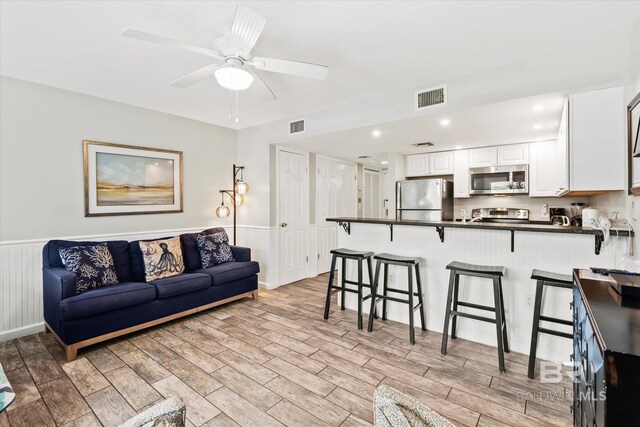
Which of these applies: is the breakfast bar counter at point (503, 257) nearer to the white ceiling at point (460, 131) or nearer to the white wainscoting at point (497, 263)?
the white wainscoting at point (497, 263)

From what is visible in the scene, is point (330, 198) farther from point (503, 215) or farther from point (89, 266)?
point (89, 266)

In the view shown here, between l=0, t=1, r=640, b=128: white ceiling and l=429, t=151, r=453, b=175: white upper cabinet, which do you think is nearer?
l=0, t=1, r=640, b=128: white ceiling

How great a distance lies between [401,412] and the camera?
815mm

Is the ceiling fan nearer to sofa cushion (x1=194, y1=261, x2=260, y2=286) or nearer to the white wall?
the white wall

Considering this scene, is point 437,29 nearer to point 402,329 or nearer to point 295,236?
point 402,329

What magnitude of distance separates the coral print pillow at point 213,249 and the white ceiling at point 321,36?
1.84 m

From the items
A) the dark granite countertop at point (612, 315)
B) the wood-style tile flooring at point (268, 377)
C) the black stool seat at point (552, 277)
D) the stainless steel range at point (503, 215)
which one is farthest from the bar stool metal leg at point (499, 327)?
the stainless steel range at point (503, 215)

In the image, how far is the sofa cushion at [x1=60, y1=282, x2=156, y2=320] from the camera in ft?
8.20

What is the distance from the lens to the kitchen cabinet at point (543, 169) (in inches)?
168

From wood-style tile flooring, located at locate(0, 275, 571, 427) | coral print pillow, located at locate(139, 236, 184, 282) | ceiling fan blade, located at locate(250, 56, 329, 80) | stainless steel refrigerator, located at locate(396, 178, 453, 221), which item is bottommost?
wood-style tile flooring, located at locate(0, 275, 571, 427)

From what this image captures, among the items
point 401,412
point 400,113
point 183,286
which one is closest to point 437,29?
point 400,113

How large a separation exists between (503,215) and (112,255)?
5451mm

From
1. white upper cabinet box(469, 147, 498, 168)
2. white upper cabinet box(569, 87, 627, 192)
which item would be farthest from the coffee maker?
white upper cabinet box(569, 87, 627, 192)

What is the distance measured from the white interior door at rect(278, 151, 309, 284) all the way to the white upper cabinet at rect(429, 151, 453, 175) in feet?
7.14
